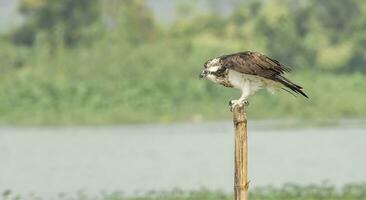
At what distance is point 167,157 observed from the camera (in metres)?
35.0

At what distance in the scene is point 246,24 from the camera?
6869 cm

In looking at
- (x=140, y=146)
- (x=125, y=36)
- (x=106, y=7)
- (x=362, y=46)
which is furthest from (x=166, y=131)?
(x=106, y=7)

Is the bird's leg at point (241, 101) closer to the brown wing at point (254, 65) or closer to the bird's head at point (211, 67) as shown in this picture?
the brown wing at point (254, 65)

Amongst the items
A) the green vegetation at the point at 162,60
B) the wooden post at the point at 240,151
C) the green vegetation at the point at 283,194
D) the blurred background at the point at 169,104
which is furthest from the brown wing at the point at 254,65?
the green vegetation at the point at 162,60

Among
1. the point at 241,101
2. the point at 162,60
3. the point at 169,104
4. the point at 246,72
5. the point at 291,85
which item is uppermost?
the point at 162,60

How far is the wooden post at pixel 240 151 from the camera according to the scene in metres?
11.3

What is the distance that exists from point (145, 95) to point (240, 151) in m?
38.2

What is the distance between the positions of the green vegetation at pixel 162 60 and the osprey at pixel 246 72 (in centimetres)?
3551

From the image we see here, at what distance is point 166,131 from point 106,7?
3493cm

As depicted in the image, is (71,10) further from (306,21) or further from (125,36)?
(306,21)

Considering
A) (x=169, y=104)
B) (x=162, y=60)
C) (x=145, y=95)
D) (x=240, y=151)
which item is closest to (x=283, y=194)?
(x=240, y=151)

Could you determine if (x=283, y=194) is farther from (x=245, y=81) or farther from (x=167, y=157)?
(x=167, y=157)

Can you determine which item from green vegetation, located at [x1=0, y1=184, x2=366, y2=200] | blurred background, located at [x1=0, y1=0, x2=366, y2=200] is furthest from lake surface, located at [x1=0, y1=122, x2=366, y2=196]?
green vegetation, located at [x1=0, y1=184, x2=366, y2=200]

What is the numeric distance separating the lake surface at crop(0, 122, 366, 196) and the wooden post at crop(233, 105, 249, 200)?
1359 centimetres
